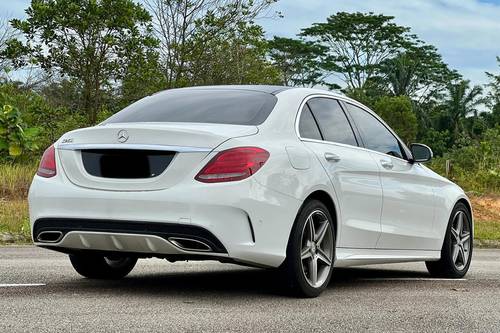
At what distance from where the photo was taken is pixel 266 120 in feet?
20.3

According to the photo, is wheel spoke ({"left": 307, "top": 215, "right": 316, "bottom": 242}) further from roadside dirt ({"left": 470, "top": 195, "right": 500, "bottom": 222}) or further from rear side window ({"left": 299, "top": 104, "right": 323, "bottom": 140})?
roadside dirt ({"left": 470, "top": 195, "right": 500, "bottom": 222})

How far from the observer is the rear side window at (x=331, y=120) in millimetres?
6793

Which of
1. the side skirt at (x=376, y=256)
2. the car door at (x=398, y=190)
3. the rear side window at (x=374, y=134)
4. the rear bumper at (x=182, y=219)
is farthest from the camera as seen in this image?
the rear side window at (x=374, y=134)

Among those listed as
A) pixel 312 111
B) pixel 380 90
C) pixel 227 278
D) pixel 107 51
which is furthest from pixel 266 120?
pixel 380 90

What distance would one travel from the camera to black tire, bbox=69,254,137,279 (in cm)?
698

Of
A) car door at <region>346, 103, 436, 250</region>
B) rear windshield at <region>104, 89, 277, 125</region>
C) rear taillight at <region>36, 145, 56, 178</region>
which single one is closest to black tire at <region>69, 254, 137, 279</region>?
rear taillight at <region>36, 145, 56, 178</region>

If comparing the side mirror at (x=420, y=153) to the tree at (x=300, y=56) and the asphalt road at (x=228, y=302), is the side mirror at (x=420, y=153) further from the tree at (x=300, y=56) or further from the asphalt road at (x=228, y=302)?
the tree at (x=300, y=56)

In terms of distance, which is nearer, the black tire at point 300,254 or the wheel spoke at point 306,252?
the black tire at point 300,254

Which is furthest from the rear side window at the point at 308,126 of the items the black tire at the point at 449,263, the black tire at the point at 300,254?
the black tire at the point at 449,263

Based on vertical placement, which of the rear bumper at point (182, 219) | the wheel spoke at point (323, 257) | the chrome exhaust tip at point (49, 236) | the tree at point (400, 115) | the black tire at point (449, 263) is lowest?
the tree at point (400, 115)

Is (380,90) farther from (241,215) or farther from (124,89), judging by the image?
(241,215)

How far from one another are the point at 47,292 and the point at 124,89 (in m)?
17.2

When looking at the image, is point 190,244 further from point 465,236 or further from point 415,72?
point 415,72

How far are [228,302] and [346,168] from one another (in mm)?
1418
